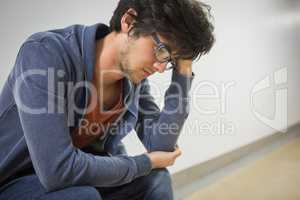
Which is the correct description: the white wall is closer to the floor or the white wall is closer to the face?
the floor

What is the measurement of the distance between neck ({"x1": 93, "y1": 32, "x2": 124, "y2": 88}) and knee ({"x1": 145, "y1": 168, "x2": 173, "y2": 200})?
38cm

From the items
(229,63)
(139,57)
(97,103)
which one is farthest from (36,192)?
(229,63)

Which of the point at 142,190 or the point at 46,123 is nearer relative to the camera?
the point at 46,123

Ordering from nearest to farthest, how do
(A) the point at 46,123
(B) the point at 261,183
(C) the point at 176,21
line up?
1. (A) the point at 46,123
2. (C) the point at 176,21
3. (B) the point at 261,183

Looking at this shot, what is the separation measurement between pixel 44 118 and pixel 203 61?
149 centimetres

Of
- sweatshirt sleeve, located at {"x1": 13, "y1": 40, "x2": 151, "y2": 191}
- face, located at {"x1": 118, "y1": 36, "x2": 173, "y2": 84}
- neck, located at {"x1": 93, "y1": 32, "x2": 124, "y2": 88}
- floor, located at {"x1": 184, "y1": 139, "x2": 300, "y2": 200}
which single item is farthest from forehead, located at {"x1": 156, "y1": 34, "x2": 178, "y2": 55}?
floor, located at {"x1": 184, "y1": 139, "x2": 300, "y2": 200}

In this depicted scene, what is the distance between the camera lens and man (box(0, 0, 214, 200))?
0.75 meters

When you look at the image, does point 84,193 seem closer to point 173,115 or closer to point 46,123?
point 46,123

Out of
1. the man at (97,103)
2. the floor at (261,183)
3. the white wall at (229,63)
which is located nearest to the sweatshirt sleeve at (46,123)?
the man at (97,103)

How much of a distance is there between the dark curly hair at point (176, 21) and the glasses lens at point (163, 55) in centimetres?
3

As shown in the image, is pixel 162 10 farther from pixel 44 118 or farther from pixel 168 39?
pixel 44 118

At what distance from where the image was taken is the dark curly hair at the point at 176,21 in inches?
33.9

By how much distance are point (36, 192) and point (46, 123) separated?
0.19 meters

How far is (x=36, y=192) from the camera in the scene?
0.78 metres
